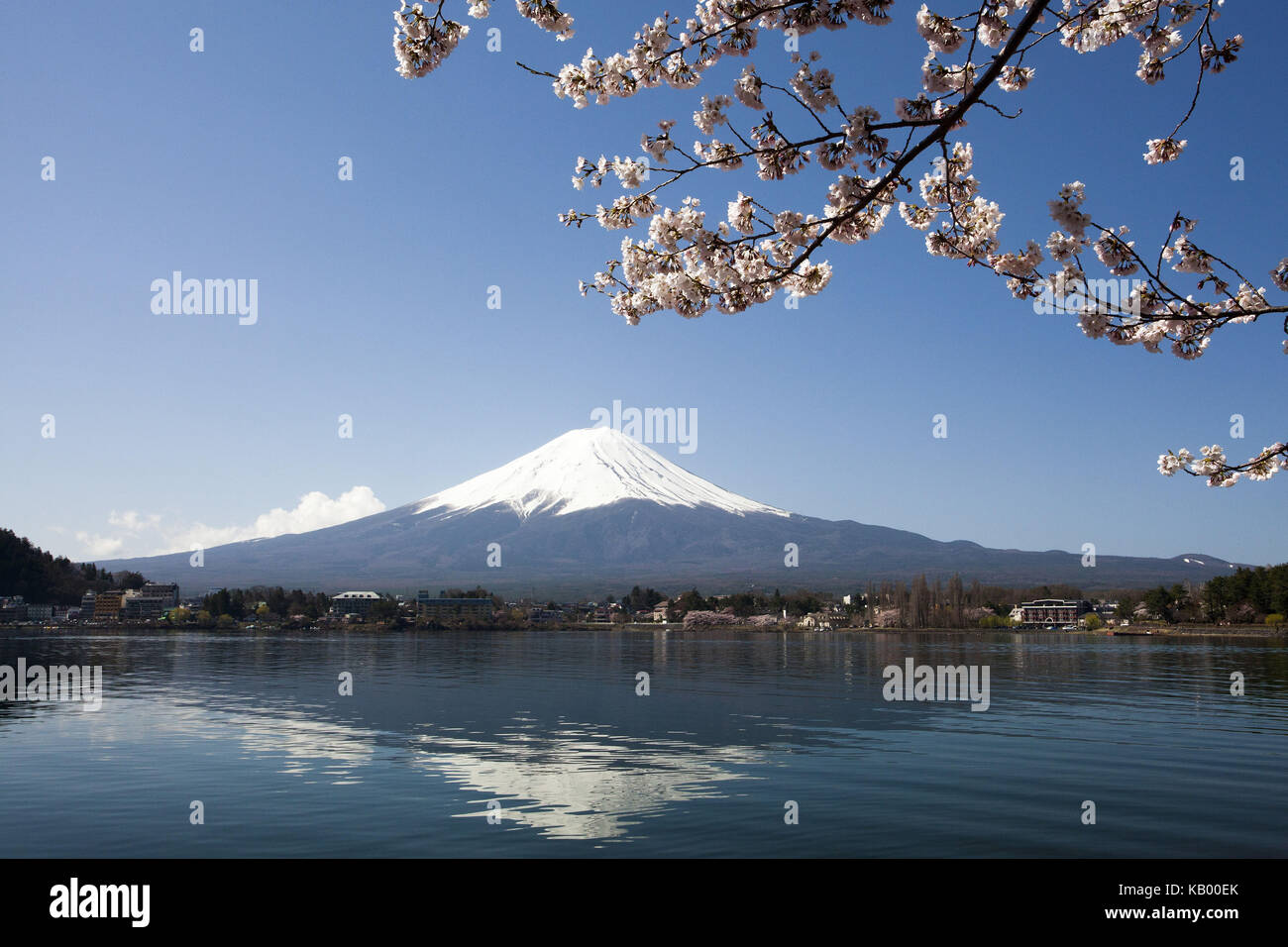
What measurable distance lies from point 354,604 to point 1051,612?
14176 cm

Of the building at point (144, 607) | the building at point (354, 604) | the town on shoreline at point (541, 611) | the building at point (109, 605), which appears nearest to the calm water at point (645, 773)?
the town on shoreline at point (541, 611)

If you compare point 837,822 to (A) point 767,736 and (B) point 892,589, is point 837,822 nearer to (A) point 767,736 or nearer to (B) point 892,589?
(A) point 767,736

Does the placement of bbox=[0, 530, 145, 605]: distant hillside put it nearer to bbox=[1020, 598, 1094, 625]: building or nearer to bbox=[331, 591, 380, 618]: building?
bbox=[331, 591, 380, 618]: building

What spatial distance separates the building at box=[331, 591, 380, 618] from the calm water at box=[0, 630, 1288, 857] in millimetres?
136659

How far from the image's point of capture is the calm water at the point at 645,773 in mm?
14336

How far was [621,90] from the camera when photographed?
7.92 meters

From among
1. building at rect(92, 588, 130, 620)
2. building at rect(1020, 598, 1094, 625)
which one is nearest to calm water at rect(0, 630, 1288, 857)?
building at rect(1020, 598, 1094, 625)

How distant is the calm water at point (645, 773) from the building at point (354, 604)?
13666cm

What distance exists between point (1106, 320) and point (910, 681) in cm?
4491

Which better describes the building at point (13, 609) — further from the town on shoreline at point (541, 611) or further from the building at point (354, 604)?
the building at point (354, 604)

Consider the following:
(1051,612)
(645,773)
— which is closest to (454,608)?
(1051,612)

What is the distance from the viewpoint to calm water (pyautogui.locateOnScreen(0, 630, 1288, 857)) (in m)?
14.3

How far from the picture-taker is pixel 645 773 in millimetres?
20422
